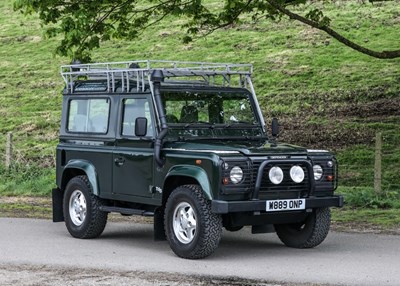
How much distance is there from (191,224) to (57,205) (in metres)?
3.39

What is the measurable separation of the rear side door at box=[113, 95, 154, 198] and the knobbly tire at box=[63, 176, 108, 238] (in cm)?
59

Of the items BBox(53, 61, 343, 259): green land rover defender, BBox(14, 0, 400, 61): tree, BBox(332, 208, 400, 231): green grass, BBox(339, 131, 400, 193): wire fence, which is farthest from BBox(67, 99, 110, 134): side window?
BBox(339, 131, 400, 193): wire fence

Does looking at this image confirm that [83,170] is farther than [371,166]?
No

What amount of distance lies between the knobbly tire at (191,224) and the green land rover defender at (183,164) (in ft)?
0.04

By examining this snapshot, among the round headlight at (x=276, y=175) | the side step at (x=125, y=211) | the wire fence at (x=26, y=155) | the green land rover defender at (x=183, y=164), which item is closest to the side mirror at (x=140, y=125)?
the green land rover defender at (x=183, y=164)

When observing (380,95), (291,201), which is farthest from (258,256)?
(380,95)

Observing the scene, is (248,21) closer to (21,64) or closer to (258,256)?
(21,64)

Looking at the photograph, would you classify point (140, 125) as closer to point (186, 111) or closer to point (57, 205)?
point (186, 111)

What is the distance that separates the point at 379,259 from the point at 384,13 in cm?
2867

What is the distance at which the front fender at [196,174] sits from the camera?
11.0 metres

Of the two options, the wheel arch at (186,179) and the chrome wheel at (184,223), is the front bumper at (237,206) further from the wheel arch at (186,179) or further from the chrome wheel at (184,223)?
the chrome wheel at (184,223)

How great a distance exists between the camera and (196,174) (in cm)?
1112

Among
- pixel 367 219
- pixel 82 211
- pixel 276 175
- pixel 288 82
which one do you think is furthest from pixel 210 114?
pixel 288 82

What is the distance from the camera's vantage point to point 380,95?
2875cm
